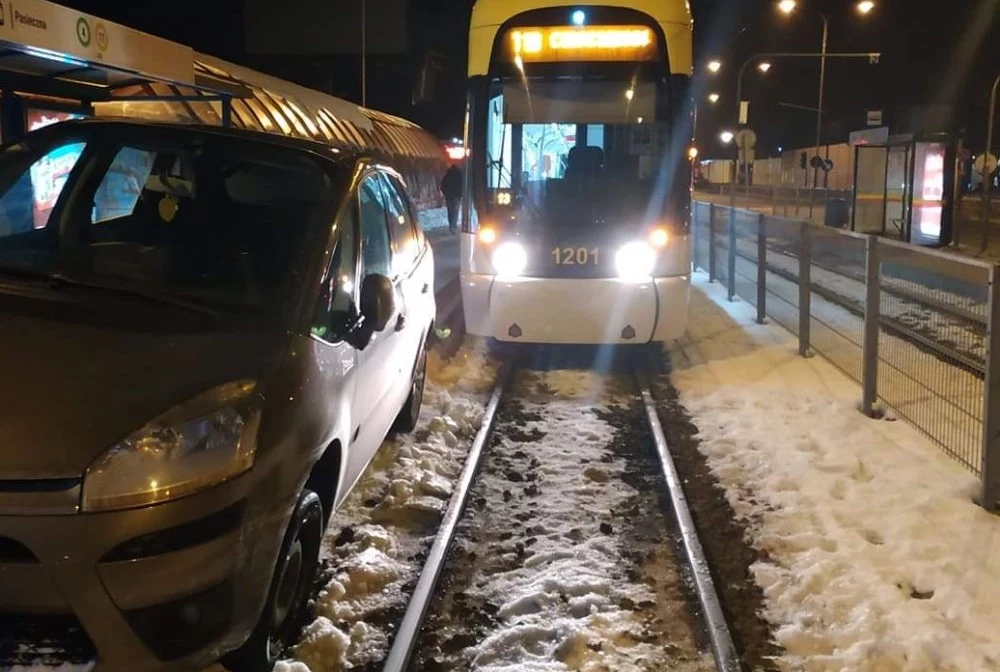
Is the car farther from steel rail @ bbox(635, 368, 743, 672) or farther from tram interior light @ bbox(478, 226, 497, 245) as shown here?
tram interior light @ bbox(478, 226, 497, 245)

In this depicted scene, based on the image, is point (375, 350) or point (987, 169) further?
point (987, 169)

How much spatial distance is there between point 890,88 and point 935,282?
228 feet

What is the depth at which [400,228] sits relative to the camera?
6.42 m

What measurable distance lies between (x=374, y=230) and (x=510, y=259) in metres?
3.74

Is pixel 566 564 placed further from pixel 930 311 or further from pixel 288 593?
pixel 930 311

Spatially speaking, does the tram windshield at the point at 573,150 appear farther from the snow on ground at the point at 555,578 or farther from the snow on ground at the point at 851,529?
the snow on ground at the point at 555,578

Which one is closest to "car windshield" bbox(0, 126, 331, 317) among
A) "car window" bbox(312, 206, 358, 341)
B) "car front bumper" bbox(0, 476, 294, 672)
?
"car window" bbox(312, 206, 358, 341)

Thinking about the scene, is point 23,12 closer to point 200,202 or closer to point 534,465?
point 200,202

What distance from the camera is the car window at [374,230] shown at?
5.20 meters

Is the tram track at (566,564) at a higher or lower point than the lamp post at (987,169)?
lower

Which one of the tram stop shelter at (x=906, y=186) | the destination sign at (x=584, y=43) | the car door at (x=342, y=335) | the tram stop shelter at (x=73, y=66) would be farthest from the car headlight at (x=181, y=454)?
the tram stop shelter at (x=906, y=186)

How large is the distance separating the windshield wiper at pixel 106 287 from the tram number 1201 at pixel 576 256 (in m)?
5.33

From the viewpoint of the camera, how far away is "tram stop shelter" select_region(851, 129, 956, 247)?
71.3ft

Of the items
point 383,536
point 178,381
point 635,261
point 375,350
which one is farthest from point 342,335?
point 635,261
